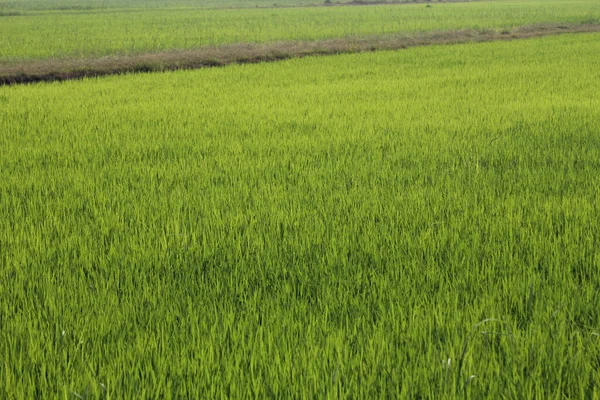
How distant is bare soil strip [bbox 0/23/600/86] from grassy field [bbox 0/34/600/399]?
6158 mm

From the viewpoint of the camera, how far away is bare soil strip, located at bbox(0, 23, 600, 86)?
13.3m

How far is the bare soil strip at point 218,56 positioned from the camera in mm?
13266

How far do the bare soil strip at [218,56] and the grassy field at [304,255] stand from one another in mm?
6158

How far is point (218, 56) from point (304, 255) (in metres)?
13.3

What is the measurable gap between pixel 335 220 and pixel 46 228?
159 cm

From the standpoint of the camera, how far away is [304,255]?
320cm

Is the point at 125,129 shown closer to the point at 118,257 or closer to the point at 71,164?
the point at 71,164

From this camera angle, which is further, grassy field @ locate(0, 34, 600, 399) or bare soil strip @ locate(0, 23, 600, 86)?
bare soil strip @ locate(0, 23, 600, 86)

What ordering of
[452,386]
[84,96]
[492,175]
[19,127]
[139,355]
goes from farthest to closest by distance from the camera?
[84,96], [19,127], [492,175], [139,355], [452,386]

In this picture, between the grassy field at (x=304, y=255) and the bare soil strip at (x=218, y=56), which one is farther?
the bare soil strip at (x=218, y=56)

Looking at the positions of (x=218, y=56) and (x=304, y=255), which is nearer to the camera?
(x=304, y=255)

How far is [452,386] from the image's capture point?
1.82 meters

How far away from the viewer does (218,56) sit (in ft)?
52.1

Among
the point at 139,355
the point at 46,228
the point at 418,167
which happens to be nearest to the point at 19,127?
the point at 46,228
